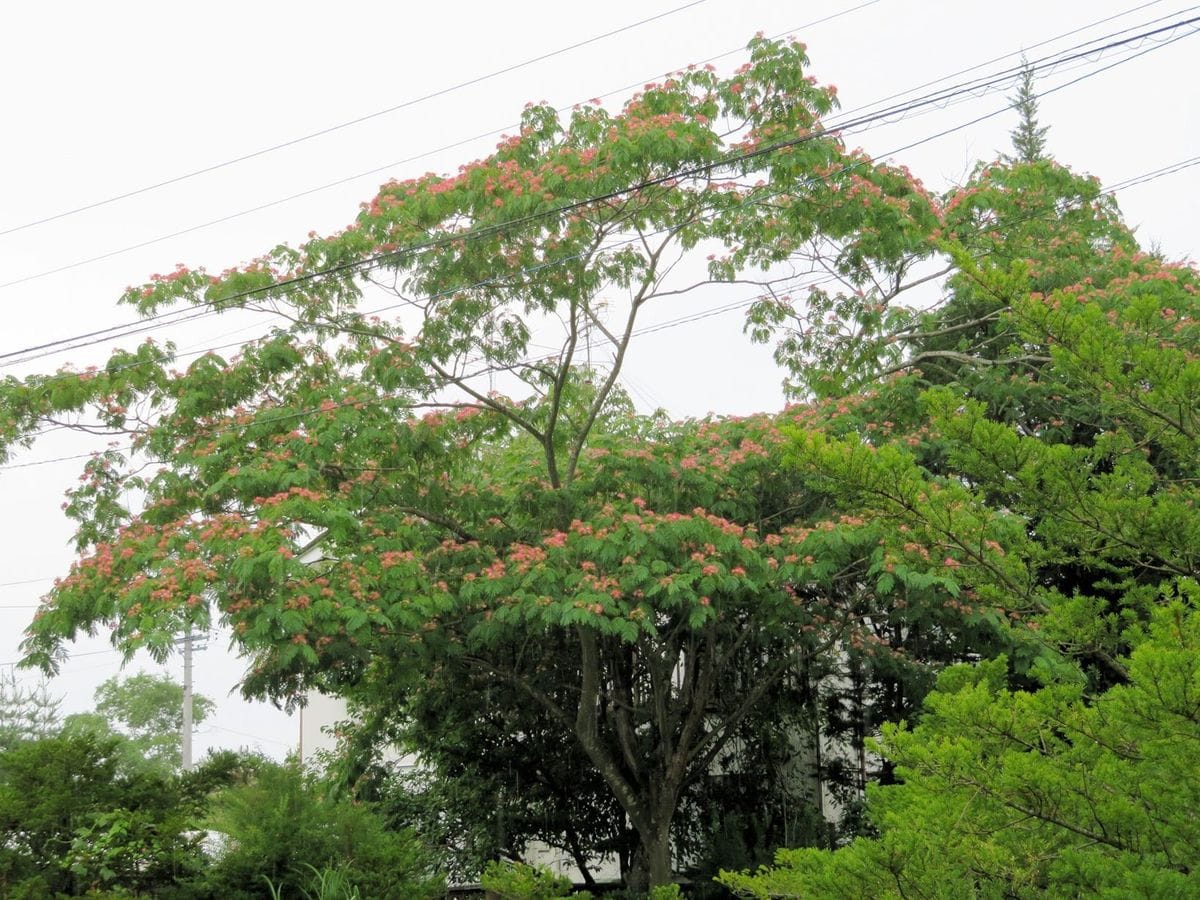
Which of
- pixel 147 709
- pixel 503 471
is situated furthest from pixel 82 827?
pixel 147 709

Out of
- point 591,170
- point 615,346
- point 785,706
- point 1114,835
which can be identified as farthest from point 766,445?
point 1114,835

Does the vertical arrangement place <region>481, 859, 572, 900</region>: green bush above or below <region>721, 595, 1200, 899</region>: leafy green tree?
below

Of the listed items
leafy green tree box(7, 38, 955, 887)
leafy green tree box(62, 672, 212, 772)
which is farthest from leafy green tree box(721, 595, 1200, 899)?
leafy green tree box(62, 672, 212, 772)

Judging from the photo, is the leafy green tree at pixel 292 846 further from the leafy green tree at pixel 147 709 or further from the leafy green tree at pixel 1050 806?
the leafy green tree at pixel 147 709

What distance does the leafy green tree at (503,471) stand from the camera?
923cm

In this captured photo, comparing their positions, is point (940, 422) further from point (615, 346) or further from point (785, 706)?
point (785, 706)

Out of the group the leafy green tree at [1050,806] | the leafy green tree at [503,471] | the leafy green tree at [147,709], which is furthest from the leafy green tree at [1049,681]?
the leafy green tree at [147,709]

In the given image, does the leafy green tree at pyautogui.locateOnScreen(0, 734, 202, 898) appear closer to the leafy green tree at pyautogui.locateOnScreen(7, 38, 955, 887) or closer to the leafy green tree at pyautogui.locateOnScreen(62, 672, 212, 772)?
the leafy green tree at pyautogui.locateOnScreen(7, 38, 955, 887)

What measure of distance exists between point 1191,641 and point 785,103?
24.0 ft

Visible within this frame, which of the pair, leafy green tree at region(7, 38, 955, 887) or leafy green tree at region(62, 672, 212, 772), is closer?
leafy green tree at region(7, 38, 955, 887)

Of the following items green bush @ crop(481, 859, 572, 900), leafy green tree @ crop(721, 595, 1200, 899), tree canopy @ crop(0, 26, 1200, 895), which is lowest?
green bush @ crop(481, 859, 572, 900)

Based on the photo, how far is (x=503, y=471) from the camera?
12.3 metres

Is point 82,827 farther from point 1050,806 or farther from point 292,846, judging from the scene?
point 1050,806

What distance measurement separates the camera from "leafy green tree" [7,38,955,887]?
923 centimetres
